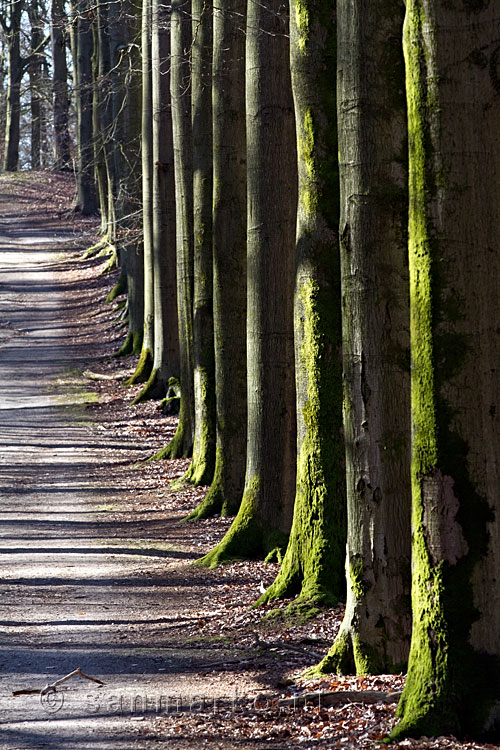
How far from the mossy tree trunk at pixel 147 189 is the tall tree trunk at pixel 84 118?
34.2ft

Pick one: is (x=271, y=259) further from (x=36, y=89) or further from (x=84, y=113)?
(x=36, y=89)

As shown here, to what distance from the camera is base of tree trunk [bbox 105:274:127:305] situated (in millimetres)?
31000

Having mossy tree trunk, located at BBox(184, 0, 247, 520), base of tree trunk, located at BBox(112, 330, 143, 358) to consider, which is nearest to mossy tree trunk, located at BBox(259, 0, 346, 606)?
mossy tree trunk, located at BBox(184, 0, 247, 520)

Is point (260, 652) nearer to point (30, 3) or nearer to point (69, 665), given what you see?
point (69, 665)

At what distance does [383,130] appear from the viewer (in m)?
6.60

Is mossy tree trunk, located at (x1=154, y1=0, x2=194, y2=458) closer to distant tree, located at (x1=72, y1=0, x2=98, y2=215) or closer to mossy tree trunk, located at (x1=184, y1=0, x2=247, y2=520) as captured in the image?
mossy tree trunk, located at (x1=184, y1=0, x2=247, y2=520)

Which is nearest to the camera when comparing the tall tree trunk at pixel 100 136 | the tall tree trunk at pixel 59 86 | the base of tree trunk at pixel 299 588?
the base of tree trunk at pixel 299 588

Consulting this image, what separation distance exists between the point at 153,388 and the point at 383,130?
48.4 ft

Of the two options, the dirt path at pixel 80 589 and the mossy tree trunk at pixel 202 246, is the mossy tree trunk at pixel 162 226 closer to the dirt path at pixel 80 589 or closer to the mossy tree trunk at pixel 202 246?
the dirt path at pixel 80 589

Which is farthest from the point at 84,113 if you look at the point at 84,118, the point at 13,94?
the point at 13,94

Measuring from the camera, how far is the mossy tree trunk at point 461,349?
16.5 feet

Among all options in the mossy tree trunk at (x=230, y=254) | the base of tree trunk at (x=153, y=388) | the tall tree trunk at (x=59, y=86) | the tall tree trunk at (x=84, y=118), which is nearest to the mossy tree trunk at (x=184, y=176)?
the mossy tree trunk at (x=230, y=254)

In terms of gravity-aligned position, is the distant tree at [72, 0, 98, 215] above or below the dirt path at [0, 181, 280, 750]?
above

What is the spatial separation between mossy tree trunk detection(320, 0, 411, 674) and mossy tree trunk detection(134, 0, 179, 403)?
11337 mm
